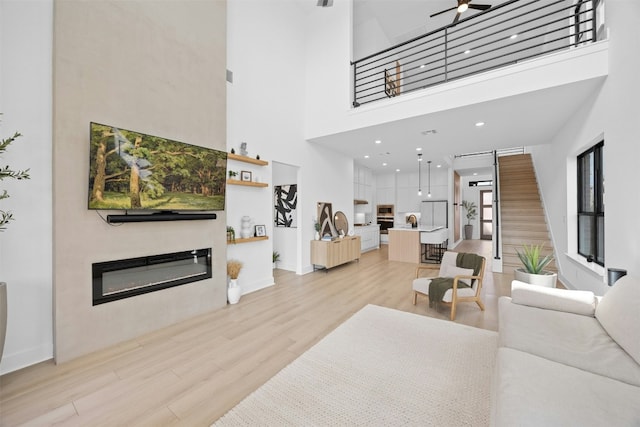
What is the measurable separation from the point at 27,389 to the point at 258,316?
199cm

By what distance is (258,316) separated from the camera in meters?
3.36

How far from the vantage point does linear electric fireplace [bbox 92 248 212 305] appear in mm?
2646

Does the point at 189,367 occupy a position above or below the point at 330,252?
below

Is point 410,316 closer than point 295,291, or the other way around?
point 410,316

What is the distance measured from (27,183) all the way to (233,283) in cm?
241

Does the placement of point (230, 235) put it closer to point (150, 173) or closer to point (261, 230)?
point (261, 230)

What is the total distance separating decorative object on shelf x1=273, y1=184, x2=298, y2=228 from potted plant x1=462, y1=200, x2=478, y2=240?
30.0ft

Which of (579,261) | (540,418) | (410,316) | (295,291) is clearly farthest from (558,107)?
(295,291)

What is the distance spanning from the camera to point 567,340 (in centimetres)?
181

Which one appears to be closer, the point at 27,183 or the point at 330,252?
the point at 27,183

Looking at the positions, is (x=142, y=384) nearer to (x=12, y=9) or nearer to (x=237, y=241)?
(x=237, y=241)

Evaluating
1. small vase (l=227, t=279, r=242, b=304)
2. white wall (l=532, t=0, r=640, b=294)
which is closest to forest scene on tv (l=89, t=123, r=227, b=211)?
small vase (l=227, t=279, r=242, b=304)

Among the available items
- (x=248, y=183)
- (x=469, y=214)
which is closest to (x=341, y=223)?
(x=248, y=183)

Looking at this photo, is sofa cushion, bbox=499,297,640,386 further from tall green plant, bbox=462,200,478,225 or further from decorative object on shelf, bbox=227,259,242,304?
tall green plant, bbox=462,200,478,225
